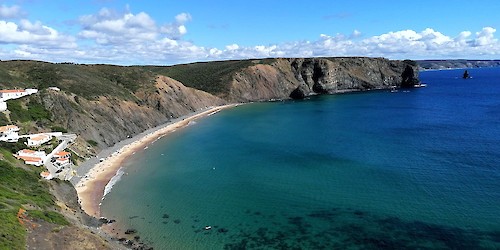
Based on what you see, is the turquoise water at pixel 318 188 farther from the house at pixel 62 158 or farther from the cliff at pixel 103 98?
the cliff at pixel 103 98

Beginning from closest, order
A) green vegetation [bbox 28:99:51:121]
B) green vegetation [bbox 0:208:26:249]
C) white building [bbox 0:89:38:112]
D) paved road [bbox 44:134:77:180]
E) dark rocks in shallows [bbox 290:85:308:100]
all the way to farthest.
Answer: green vegetation [bbox 0:208:26:249] → paved road [bbox 44:134:77:180] → white building [bbox 0:89:38:112] → green vegetation [bbox 28:99:51:121] → dark rocks in shallows [bbox 290:85:308:100]

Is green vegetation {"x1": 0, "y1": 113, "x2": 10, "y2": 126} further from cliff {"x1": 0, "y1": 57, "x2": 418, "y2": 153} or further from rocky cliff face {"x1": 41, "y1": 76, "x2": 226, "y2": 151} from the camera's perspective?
rocky cliff face {"x1": 41, "y1": 76, "x2": 226, "y2": 151}

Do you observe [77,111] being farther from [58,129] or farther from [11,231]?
[11,231]

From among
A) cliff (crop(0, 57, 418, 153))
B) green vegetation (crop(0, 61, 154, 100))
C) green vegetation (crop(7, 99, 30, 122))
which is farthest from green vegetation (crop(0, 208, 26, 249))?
green vegetation (crop(0, 61, 154, 100))

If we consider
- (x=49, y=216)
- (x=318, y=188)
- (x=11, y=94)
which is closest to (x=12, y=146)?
(x=49, y=216)

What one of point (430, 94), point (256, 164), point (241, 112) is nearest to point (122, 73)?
point (241, 112)

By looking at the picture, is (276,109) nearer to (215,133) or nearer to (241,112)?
(241,112)

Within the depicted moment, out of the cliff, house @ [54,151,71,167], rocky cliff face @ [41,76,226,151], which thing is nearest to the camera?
house @ [54,151,71,167]
